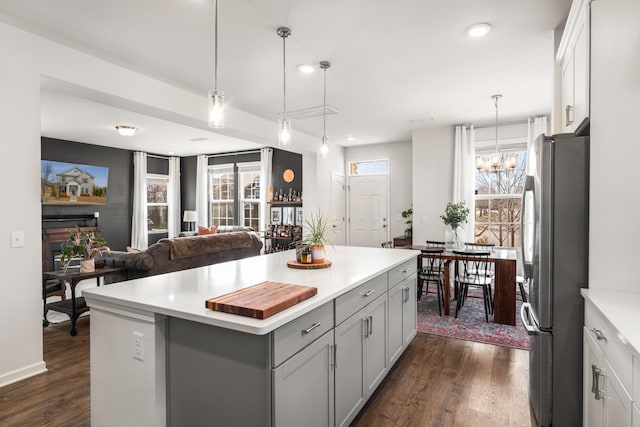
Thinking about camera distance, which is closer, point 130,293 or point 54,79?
point 130,293

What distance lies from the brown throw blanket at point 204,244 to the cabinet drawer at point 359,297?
2.97 meters

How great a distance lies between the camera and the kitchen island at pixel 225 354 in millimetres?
1434

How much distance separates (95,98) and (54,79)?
18.3 inches

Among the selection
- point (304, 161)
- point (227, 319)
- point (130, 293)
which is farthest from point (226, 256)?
point (227, 319)

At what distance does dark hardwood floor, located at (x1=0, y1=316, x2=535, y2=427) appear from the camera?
221cm

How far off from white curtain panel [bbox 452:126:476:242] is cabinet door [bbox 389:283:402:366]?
3508 mm

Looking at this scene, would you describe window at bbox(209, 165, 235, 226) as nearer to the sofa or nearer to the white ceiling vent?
the sofa

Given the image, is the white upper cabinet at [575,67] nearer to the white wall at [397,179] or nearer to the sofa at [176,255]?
the sofa at [176,255]

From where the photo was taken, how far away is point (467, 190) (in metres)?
5.96

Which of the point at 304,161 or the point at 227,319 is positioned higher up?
the point at 304,161

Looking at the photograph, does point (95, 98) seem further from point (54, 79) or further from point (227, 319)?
point (227, 319)

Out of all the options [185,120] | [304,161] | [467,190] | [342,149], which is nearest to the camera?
[185,120]

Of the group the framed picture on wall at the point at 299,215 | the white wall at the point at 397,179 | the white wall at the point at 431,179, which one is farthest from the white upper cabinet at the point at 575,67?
the framed picture on wall at the point at 299,215

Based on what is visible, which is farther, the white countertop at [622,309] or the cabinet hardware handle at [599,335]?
the cabinet hardware handle at [599,335]
